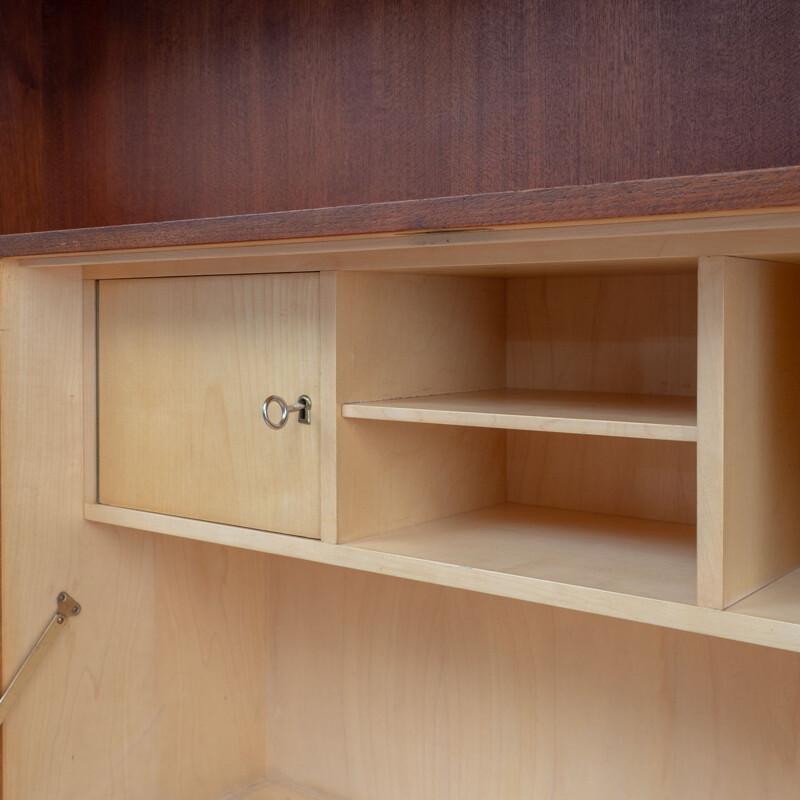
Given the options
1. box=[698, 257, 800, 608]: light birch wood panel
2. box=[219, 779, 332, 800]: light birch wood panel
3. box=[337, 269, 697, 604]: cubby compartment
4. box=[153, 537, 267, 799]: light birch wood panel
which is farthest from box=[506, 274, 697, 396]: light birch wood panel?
box=[219, 779, 332, 800]: light birch wood panel

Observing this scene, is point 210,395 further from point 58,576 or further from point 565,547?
point 565,547

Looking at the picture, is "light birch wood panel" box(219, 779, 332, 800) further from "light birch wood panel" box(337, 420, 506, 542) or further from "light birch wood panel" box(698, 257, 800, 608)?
"light birch wood panel" box(698, 257, 800, 608)

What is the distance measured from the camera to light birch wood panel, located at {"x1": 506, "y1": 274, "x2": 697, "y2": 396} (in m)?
1.15

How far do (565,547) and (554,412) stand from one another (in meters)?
0.17

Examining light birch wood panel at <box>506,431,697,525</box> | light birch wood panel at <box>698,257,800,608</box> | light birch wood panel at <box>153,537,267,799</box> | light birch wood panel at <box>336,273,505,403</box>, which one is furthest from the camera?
light birch wood panel at <box>153,537,267,799</box>

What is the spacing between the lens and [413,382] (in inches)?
44.8

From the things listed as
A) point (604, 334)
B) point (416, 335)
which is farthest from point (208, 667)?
point (604, 334)

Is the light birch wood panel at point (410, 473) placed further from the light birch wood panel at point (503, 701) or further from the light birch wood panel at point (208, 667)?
the light birch wood panel at point (208, 667)

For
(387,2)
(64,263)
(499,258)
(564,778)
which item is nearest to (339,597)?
(564,778)

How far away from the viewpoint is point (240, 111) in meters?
1.57

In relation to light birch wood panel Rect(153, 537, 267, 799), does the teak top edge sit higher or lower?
higher

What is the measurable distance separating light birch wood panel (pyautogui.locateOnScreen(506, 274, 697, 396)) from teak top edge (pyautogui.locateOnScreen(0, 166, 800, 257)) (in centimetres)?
44

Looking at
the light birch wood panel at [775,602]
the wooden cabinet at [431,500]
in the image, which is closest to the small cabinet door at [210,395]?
the wooden cabinet at [431,500]

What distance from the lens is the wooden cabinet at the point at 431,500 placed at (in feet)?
2.85
